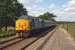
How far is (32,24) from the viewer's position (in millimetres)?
32438

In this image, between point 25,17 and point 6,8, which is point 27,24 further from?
point 6,8

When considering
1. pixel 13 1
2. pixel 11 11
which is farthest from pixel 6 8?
pixel 13 1

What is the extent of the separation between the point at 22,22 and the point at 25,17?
95cm

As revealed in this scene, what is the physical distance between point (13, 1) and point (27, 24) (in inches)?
1848

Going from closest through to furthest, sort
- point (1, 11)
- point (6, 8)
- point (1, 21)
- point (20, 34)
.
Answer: point (20, 34)
point (1, 21)
point (1, 11)
point (6, 8)

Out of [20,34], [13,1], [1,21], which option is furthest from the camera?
[13,1]

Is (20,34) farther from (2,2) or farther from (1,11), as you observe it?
(2,2)

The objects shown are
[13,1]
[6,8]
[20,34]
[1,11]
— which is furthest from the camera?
[13,1]

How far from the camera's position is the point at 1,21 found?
41.0 metres

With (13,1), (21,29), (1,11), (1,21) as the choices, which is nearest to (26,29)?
(21,29)

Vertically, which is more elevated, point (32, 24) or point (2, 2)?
point (2, 2)

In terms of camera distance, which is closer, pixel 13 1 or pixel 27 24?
pixel 27 24

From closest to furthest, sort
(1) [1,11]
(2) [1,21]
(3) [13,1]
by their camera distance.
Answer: (2) [1,21]
(1) [1,11]
(3) [13,1]

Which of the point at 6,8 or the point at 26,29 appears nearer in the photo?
the point at 26,29
